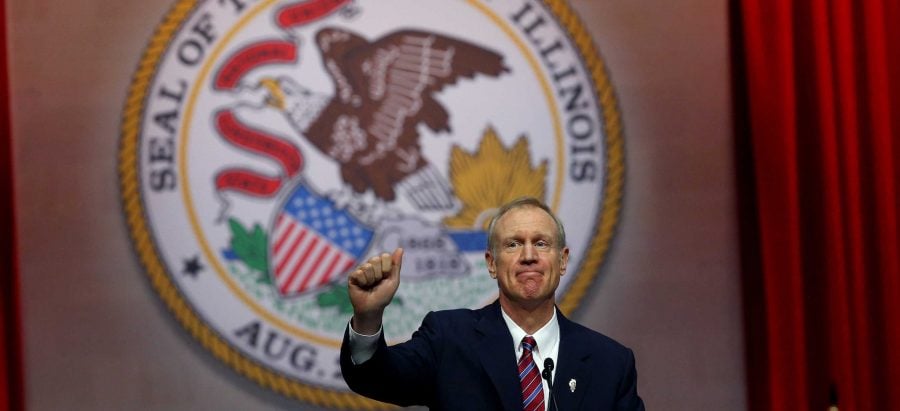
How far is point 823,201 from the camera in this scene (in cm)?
352

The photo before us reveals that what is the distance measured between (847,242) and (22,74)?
8.42 feet

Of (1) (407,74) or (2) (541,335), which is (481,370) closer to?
(2) (541,335)

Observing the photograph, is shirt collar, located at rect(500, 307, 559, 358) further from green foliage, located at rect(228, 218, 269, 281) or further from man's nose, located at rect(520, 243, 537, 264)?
green foliage, located at rect(228, 218, 269, 281)

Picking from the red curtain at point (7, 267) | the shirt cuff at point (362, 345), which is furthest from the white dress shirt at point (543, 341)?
the red curtain at point (7, 267)

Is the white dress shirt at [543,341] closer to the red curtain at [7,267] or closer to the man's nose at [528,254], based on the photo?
the man's nose at [528,254]

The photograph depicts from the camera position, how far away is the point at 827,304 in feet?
11.6

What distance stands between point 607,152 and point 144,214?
1.42 m

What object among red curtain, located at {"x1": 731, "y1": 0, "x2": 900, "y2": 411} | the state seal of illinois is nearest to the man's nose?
the state seal of illinois

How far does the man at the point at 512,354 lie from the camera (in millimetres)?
2162

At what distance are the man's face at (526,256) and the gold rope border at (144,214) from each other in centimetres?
130

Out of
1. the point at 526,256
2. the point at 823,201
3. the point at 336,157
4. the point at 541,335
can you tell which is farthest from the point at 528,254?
the point at 823,201

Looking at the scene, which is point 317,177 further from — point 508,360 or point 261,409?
point 508,360

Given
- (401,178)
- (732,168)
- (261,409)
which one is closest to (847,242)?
(732,168)

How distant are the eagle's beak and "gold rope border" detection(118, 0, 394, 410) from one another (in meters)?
0.30
